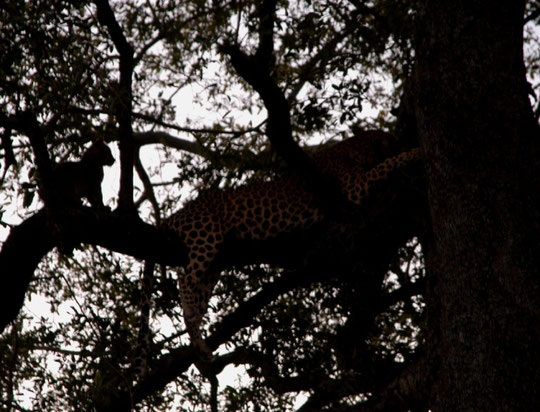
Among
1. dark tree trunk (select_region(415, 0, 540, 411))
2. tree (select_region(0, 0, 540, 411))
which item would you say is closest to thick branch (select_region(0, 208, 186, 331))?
tree (select_region(0, 0, 540, 411))

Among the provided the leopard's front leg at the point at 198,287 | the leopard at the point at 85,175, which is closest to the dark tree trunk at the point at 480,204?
the leopard's front leg at the point at 198,287

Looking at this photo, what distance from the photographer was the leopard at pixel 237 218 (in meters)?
5.68

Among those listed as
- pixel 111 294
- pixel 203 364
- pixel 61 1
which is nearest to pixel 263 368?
pixel 203 364

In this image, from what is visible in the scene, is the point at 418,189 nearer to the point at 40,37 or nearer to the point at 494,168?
the point at 494,168

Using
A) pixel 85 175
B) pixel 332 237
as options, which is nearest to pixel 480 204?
pixel 332 237

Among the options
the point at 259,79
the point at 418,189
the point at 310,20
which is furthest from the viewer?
the point at 310,20

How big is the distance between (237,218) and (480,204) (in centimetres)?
282

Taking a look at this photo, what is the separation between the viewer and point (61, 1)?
577cm

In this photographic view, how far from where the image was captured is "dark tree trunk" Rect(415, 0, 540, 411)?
332cm

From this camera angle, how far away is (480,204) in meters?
3.65

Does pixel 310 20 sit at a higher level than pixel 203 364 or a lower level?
higher

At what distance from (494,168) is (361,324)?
2.59 m

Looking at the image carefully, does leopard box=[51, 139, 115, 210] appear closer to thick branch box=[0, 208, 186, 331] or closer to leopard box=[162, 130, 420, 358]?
leopard box=[162, 130, 420, 358]

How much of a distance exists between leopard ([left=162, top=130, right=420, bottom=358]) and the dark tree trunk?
170 centimetres
